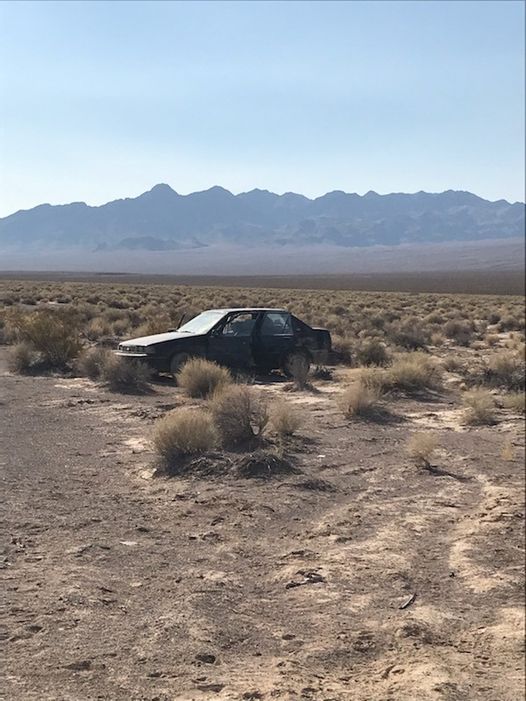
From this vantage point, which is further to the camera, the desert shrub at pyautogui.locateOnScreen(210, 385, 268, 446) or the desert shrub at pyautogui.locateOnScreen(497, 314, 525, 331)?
the desert shrub at pyautogui.locateOnScreen(497, 314, 525, 331)

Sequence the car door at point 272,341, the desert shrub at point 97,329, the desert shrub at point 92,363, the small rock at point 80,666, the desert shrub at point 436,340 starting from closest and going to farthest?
1. the small rock at point 80,666
2. the desert shrub at point 92,363
3. the car door at point 272,341
4. the desert shrub at point 97,329
5. the desert shrub at point 436,340

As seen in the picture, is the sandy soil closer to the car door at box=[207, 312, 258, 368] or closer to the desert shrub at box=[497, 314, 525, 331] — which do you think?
the car door at box=[207, 312, 258, 368]

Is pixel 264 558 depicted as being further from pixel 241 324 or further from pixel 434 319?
pixel 434 319

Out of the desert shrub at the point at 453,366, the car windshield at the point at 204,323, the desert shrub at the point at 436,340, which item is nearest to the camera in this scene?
the car windshield at the point at 204,323

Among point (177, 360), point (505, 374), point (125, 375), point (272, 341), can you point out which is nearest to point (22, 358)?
point (125, 375)

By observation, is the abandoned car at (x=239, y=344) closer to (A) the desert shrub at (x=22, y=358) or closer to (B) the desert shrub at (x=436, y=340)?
(A) the desert shrub at (x=22, y=358)

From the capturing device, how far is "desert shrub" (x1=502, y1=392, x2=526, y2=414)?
13.4 meters

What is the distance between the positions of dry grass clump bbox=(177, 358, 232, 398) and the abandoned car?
3.76 feet

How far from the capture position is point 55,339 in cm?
1582

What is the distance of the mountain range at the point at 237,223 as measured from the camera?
8.75m

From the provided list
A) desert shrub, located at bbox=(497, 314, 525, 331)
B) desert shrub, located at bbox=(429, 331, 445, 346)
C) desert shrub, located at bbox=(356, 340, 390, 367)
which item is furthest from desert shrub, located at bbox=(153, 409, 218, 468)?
desert shrub, located at bbox=(497, 314, 525, 331)

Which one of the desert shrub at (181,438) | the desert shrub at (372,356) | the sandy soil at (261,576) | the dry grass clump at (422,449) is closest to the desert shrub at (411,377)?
the desert shrub at (372,356)

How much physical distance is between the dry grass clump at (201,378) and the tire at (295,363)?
5.78 feet

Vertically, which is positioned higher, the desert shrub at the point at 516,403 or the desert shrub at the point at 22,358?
the desert shrub at the point at 22,358
